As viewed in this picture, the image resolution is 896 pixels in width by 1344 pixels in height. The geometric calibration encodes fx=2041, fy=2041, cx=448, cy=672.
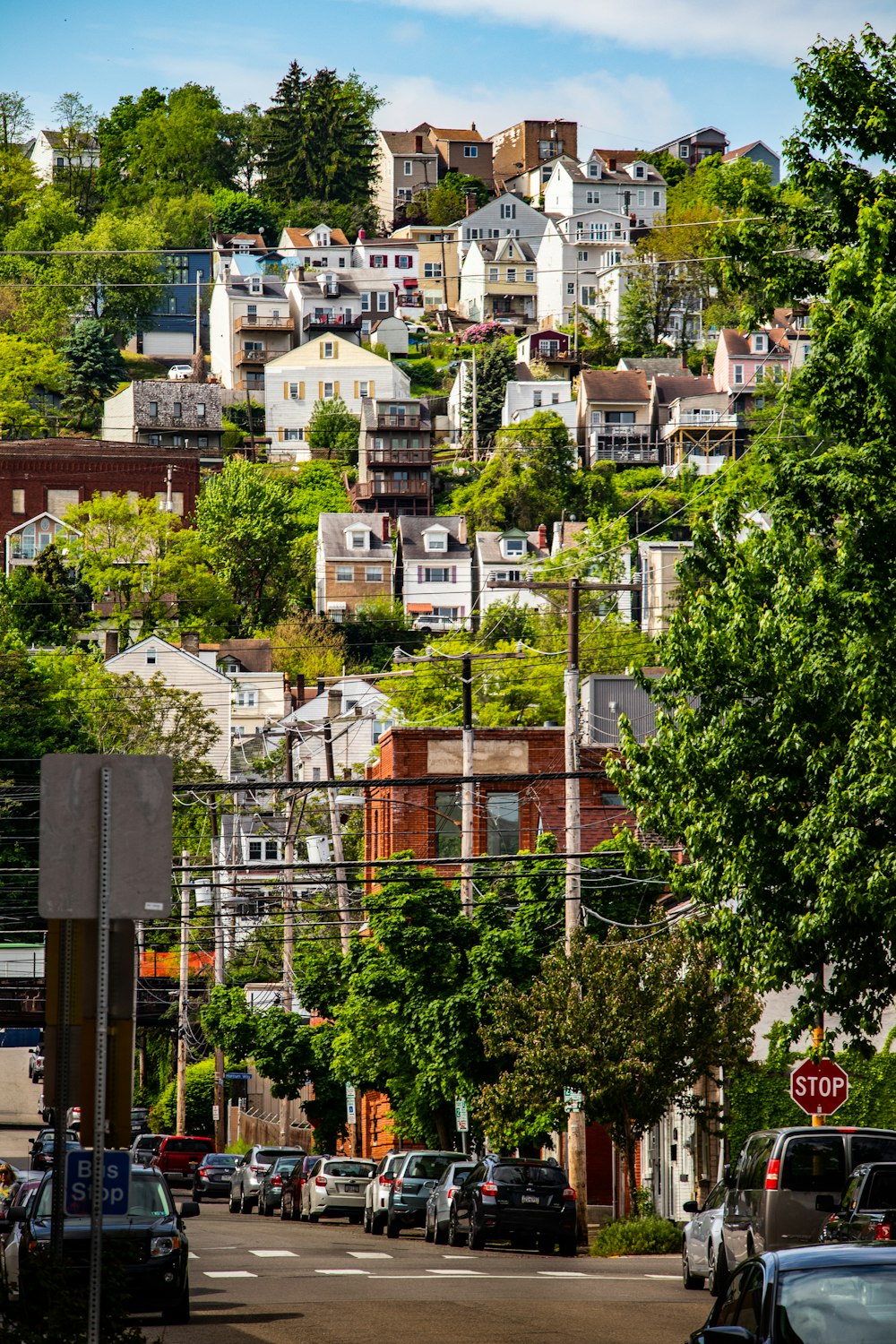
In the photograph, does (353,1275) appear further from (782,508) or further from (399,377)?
(399,377)

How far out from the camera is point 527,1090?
3228 centimetres

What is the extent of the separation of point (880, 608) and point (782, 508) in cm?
171

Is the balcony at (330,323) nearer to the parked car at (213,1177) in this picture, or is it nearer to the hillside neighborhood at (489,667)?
the hillside neighborhood at (489,667)

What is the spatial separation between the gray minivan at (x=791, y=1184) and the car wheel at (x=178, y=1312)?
5.17 meters

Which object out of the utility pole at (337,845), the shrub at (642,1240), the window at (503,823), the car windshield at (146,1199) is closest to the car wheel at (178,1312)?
the car windshield at (146,1199)

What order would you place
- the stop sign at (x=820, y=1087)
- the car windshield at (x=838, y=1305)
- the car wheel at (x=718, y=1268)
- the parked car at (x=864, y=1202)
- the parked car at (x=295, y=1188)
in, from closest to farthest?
the car windshield at (x=838, y=1305), the parked car at (x=864, y=1202), the car wheel at (x=718, y=1268), the stop sign at (x=820, y=1087), the parked car at (x=295, y=1188)

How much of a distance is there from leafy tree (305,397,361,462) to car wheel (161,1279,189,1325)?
13706 cm

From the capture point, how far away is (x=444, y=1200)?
31.2 metres

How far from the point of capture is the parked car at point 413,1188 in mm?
33938

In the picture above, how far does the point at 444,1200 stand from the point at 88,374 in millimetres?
141398

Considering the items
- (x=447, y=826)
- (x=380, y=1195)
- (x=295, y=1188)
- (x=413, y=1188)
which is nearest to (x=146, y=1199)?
(x=413, y=1188)

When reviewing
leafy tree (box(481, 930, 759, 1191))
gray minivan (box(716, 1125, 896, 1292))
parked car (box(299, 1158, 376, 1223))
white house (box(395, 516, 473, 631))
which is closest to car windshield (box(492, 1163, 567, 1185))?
leafy tree (box(481, 930, 759, 1191))

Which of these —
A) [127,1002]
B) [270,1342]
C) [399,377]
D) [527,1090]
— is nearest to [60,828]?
[127,1002]

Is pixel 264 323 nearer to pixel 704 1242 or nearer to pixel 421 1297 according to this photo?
pixel 704 1242
